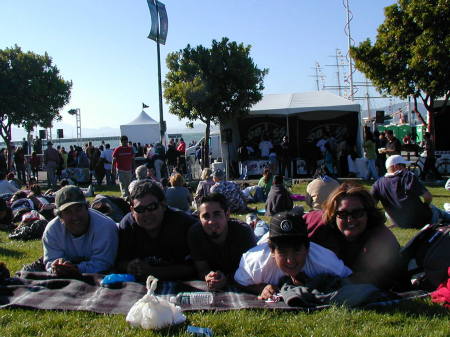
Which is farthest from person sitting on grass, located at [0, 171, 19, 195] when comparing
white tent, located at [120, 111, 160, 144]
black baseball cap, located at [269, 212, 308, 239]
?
white tent, located at [120, 111, 160, 144]

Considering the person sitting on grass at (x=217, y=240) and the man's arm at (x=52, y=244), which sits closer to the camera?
the person sitting on grass at (x=217, y=240)

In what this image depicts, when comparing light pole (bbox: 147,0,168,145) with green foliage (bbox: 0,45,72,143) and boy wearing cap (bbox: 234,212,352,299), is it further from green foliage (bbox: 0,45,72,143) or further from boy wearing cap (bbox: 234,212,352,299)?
boy wearing cap (bbox: 234,212,352,299)

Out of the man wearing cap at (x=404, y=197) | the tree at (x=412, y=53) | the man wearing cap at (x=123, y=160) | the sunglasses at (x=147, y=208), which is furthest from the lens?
the tree at (x=412, y=53)

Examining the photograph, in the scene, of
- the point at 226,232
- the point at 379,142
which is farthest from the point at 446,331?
the point at 379,142

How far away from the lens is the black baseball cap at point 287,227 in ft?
11.6

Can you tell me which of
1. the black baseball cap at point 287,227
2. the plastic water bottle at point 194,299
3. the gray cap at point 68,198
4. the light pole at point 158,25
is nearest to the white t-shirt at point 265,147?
the light pole at point 158,25

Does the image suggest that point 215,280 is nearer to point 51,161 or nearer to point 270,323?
point 270,323

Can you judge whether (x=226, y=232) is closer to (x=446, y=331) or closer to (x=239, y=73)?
(x=446, y=331)

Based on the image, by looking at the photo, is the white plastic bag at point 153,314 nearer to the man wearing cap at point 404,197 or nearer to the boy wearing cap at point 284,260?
the boy wearing cap at point 284,260

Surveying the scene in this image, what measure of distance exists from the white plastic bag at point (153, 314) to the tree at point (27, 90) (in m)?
23.9

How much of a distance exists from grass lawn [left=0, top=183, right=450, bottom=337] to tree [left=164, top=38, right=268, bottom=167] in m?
15.9

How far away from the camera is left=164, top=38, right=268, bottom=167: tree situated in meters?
19.3

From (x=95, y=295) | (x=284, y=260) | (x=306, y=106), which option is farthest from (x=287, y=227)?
(x=306, y=106)

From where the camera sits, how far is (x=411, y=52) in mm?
16906
